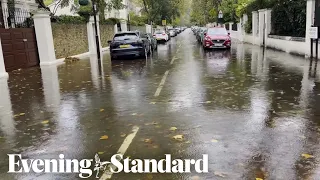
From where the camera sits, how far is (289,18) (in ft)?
69.0

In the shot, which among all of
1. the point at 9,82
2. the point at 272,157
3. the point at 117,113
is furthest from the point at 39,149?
the point at 9,82

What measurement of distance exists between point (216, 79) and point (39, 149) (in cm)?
682

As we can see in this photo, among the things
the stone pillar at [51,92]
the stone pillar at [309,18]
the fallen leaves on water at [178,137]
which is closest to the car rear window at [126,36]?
the stone pillar at [51,92]

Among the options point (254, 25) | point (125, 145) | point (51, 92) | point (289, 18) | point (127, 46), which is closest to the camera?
point (125, 145)

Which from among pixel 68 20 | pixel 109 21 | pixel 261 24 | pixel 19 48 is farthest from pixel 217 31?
pixel 19 48

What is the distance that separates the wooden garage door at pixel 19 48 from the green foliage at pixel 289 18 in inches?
578

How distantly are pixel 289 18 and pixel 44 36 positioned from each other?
1444 cm

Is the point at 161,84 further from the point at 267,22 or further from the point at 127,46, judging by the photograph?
the point at 267,22

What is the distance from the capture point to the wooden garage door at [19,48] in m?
16.0

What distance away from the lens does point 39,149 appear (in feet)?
16.8

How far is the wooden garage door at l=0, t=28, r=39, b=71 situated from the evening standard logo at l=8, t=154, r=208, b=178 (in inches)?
502

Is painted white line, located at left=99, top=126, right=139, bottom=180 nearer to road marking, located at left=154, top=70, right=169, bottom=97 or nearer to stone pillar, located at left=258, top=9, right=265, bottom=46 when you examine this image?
road marking, located at left=154, top=70, right=169, bottom=97

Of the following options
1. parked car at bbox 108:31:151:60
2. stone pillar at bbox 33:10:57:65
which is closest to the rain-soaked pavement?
stone pillar at bbox 33:10:57:65

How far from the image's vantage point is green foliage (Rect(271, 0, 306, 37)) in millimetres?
19328
